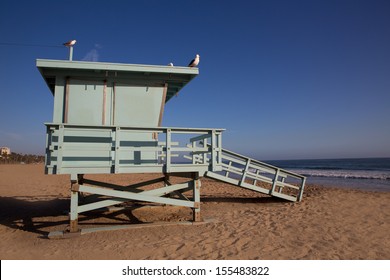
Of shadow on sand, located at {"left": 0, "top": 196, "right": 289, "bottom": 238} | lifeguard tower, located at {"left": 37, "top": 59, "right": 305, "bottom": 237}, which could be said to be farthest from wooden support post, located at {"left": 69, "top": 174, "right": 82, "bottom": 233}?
shadow on sand, located at {"left": 0, "top": 196, "right": 289, "bottom": 238}

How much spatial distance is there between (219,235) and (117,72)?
17.0ft

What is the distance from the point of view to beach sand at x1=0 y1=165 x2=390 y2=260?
506cm

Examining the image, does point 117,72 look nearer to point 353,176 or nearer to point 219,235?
point 219,235

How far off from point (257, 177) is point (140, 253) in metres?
5.76

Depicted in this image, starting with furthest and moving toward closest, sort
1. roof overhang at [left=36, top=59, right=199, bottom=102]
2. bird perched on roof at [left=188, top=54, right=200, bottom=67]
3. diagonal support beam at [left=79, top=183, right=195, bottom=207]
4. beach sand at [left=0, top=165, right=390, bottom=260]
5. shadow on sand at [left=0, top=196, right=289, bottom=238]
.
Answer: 1. bird perched on roof at [left=188, top=54, right=200, bottom=67]
2. shadow on sand at [left=0, top=196, right=289, bottom=238]
3. roof overhang at [left=36, top=59, right=199, bottom=102]
4. diagonal support beam at [left=79, top=183, right=195, bottom=207]
5. beach sand at [left=0, top=165, right=390, bottom=260]

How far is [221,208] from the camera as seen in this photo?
9641 mm


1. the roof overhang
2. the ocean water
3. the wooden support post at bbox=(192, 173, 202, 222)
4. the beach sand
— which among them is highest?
the roof overhang

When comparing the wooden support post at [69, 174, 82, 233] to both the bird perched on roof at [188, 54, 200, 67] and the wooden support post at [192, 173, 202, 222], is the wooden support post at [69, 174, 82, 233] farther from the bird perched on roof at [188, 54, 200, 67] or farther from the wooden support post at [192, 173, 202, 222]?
the bird perched on roof at [188, 54, 200, 67]

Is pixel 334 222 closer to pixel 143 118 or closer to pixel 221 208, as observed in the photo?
pixel 221 208

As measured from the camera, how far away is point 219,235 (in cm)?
611

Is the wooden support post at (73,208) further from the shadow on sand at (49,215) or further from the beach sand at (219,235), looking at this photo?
the shadow on sand at (49,215)

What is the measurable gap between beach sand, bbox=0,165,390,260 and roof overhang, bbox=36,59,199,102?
4.27m
